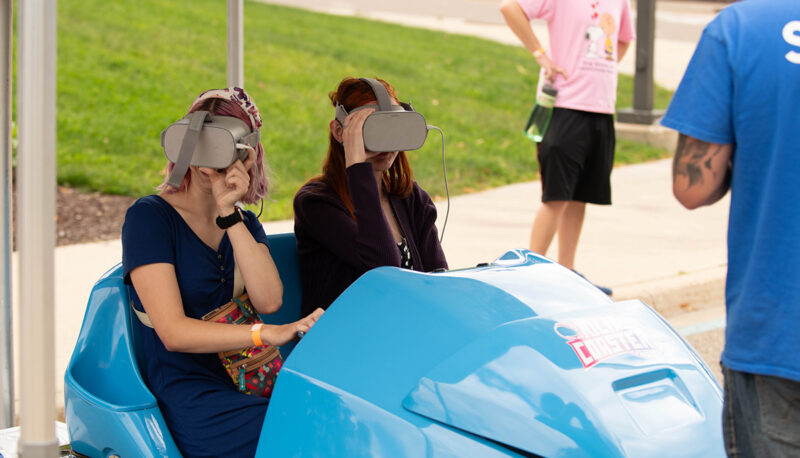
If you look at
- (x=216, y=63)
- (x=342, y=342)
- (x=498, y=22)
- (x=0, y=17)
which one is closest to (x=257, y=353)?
(x=342, y=342)

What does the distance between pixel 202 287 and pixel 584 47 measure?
3.33 meters

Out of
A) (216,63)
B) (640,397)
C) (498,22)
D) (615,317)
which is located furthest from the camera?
(498,22)

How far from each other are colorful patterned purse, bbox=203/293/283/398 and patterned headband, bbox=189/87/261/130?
0.46 metres

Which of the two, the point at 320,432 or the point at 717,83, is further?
the point at 320,432

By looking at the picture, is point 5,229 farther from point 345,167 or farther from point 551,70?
point 551,70

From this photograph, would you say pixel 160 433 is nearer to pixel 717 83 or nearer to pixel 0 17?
pixel 0 17

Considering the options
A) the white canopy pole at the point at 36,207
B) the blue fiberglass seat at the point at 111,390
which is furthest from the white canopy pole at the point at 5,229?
the white canopy pole at the point at 36,207

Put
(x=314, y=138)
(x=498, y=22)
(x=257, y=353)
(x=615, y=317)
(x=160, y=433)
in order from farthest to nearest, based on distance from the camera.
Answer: (x=498, y=22), (x=314, y=138), (x=257, y=353), (x=160, y=433), (x=615, y=317)

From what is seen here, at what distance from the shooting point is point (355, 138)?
8.50 ft

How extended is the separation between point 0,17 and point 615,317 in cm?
188

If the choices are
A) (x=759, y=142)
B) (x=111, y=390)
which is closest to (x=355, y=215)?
(x=111, y=390)

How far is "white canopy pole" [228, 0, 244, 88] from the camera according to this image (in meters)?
3.20

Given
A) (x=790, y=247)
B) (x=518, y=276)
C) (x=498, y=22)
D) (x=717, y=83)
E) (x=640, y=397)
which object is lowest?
(x=640, y=397)

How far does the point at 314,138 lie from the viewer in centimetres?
872
